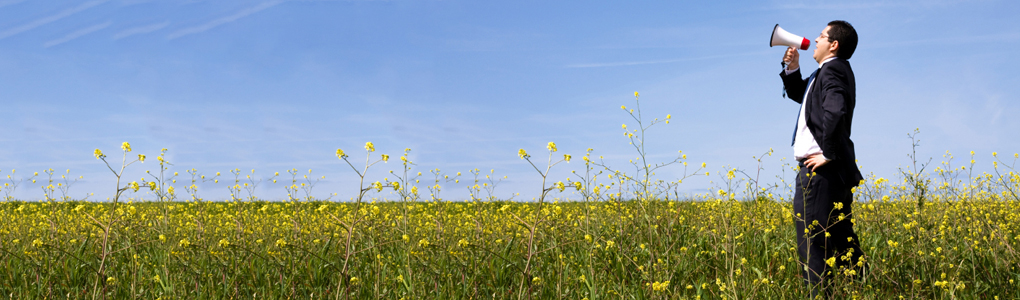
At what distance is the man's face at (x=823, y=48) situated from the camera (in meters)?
3.86

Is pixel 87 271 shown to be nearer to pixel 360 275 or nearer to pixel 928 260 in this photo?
pixel 360 275

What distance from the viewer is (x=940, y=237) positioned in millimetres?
4938

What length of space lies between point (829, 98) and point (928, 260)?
5.87 feet

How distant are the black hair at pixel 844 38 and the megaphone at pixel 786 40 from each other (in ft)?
2.01

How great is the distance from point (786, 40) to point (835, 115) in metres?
1.43

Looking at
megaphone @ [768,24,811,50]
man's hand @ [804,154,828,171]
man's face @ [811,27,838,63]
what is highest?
megaphone @ [768,24,811,50]

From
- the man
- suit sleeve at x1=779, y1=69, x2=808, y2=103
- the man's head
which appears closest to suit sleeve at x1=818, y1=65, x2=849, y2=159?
the man

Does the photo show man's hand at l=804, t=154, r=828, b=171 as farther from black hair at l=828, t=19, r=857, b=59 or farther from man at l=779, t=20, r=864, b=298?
black hair at l=828, t=19, r=857, b=59

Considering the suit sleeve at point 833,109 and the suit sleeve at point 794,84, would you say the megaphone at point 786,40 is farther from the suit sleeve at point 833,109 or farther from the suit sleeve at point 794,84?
the suit sleeve at point 833,109

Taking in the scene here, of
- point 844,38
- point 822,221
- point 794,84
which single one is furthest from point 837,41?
point 822,221

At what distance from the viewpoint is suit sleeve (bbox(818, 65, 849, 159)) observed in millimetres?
3391

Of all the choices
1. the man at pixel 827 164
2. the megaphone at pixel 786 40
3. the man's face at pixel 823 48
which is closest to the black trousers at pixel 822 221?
the man at pixel 827 164

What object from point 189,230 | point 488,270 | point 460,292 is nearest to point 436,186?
point 488,270

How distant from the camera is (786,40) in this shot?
4609mm
